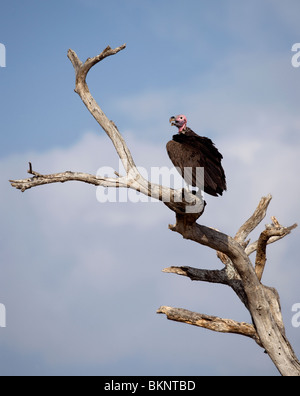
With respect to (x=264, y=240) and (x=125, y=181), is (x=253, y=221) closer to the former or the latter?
(x=264, y=240)

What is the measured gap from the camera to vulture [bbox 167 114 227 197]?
1088 cm

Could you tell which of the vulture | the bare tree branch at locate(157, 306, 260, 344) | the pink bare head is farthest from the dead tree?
the pink bare head

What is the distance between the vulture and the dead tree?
0.53 meters

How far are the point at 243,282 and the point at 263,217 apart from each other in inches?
82.1

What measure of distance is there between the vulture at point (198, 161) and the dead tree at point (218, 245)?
53 centimetres

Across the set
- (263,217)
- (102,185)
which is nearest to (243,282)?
(263,217)

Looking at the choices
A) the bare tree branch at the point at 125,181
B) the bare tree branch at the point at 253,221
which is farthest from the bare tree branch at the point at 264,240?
the bare tree branch at the point at 125,181

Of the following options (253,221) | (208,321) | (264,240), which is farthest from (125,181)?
(253,221)

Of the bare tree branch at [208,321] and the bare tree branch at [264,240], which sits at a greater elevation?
the bare tree branch at [264,240]

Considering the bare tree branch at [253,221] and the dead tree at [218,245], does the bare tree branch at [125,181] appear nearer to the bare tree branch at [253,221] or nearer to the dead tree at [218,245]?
the dead tree at [218,245]

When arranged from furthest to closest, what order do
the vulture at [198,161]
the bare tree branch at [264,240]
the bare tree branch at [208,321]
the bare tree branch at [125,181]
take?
the bare tree branch at [208,321]
the bare tree branch at [264,240]
the vulture at [198,161]
the bare tree branch at [125,181]

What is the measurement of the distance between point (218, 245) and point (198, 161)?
188cm

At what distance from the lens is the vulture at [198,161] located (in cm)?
1088
